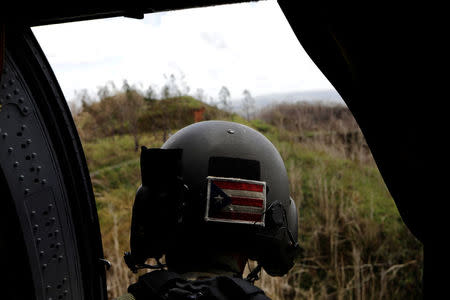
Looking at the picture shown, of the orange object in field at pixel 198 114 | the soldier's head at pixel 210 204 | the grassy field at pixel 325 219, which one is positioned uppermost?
the orange object in field at pixel 198 114

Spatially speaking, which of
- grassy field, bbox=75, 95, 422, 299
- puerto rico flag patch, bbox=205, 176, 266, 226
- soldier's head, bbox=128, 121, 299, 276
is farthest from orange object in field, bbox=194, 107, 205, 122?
puerto rico flag patch, bbox=205, 176, 266, 226

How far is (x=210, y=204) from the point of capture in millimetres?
1270

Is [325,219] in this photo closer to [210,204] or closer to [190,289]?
[210,204]

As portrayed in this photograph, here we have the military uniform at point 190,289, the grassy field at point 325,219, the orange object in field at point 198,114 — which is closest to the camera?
the military uniform at point 190,289

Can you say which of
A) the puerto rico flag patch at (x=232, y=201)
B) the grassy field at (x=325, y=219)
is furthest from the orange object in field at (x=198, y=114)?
the puerto rico flag patch at (x=232, y=201)

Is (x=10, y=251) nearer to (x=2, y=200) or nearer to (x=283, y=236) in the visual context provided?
(x=2, y=200)

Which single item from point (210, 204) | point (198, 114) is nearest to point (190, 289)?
point (210, 204)

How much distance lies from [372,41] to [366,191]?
4.66m

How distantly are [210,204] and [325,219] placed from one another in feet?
12.4

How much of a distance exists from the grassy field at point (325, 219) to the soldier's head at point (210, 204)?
2.40 meters

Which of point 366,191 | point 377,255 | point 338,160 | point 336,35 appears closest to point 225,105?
point 338,160

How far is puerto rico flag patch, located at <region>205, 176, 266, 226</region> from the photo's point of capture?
1.27 m

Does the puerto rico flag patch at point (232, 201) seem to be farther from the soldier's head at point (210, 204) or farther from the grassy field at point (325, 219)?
the grassy field at point (325, 219)

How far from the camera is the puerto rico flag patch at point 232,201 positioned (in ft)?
4.16
